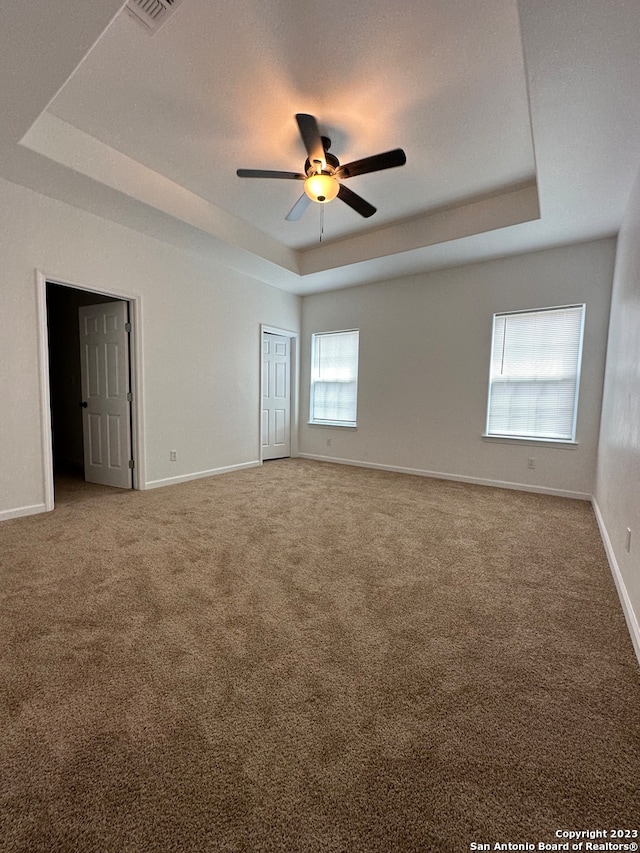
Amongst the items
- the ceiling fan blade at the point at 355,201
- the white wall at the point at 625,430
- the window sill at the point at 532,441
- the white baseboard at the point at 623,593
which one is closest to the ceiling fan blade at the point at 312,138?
the ceiling fan blade at the point at 355,201

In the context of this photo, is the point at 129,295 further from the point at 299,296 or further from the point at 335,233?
the point at 299,296

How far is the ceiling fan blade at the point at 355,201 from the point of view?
9.67ft

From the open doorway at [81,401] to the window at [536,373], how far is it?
436cm

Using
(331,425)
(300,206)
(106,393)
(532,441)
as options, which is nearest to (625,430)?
(532,441)

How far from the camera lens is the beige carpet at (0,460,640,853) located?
939 mm

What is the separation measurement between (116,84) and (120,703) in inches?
132

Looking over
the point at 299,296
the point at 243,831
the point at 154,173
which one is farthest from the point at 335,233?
the point at 243,831

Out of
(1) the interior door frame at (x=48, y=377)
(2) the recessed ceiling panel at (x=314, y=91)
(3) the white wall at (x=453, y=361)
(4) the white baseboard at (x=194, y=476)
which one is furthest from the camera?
(4) the white baseboard at (x=194, y=476)

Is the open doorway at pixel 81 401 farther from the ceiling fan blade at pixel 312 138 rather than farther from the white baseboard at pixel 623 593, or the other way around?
the white baseboard at pixel 623 593

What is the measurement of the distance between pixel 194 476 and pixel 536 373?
4350mm

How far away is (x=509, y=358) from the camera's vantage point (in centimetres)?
438

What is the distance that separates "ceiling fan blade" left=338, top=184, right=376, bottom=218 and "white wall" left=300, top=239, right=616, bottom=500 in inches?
78.4

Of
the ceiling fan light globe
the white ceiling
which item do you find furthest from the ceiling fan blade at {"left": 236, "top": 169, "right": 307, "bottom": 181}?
the white ceiling

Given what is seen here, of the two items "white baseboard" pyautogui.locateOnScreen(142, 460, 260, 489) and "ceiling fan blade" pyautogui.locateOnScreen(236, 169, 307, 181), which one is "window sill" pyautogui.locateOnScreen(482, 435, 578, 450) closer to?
"white baseboard" pyautogui.locateOnScreen(142, 460, 260, 489)
